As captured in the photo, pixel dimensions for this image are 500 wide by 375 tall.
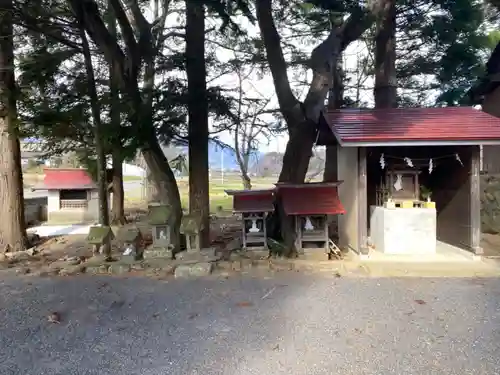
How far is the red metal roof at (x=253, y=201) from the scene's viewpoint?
21.0ft

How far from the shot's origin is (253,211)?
21.1 feet

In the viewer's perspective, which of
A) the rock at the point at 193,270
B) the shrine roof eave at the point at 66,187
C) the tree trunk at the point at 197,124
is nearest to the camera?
the rock at the point at 193,270

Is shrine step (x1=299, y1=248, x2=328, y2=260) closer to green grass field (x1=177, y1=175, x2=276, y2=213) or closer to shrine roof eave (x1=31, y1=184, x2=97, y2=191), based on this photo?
green grass field (x1=177, y1=175, x2=276, y2=213)

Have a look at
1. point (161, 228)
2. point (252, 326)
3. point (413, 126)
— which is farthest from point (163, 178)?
point (413, 126)

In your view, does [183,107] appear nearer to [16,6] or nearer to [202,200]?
[202,200]

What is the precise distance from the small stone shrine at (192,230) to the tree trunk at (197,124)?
0.43m

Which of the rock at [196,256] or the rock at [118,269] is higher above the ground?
the rock at [196,256]

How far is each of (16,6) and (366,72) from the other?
372 inches

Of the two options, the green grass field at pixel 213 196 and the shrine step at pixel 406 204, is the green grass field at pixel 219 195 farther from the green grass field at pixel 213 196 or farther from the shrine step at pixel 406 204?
the shrine step at pixel 406 204

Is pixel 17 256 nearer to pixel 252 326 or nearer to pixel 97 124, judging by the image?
pixel 97 124

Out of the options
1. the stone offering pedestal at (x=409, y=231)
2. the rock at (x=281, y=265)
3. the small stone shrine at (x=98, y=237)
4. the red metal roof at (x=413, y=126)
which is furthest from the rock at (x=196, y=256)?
the stone offering pedestal at (x=409, y=231)

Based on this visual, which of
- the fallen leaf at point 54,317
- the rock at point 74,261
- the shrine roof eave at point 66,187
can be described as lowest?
the fallen leaf at point 54,317

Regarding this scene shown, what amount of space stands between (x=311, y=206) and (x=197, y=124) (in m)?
2.45

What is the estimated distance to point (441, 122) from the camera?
656 centimetres
